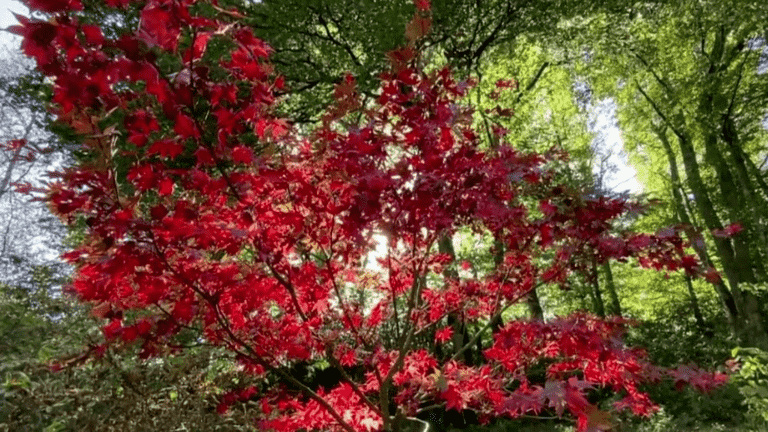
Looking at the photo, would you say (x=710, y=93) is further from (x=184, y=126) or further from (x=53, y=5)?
(x=53, y=5)

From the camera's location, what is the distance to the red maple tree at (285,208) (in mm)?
1936

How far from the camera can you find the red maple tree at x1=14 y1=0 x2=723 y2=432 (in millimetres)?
1936

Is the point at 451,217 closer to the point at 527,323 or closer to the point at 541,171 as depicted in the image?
the point at 541,171

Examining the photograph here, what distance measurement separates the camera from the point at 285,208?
306 cm

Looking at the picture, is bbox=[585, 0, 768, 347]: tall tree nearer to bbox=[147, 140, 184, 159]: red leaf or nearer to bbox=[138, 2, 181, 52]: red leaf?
bbox=[147, 140, 184, 159]: red leaf

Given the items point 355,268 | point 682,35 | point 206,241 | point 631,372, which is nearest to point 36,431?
point 206,241

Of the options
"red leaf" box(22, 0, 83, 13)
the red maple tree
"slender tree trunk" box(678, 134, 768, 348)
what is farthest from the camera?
"slender tree trunk" box(678, 134, 768, 348)

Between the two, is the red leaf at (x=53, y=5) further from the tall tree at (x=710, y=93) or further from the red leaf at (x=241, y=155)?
the tall tree at (x=710, y=93)

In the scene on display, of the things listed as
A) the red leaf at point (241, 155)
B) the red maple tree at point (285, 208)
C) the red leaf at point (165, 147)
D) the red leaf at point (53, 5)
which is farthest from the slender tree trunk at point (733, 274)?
the red leaf at point (53, 5)

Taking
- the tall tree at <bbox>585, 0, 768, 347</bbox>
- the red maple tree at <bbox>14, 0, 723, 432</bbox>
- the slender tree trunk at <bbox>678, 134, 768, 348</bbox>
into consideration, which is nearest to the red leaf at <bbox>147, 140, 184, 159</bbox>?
the red maple tree at <bbox>14, 0, 723, 432</bbox>

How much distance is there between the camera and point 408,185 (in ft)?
9.20

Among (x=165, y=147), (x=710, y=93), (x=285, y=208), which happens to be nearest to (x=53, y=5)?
(x=165, y=147)

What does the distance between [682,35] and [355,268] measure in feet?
35.5

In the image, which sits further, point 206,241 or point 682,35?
point 682,35
